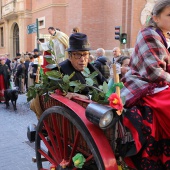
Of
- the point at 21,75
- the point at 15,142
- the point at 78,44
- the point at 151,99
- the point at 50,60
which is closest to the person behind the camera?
the point at 151,99

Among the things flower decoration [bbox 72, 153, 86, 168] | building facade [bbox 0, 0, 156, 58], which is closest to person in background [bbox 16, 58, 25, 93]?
building facade [bbox 0, 0, 156, 58]

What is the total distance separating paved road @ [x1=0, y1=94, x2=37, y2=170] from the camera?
12.9 ft

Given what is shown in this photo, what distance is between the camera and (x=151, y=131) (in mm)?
1833

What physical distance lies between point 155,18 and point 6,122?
207 inches

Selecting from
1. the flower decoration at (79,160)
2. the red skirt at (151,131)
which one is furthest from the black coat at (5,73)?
the red skirt at (151,131)

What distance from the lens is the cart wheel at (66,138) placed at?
1.97 m

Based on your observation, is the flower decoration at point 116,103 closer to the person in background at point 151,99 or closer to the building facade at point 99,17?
the person in background at point 151,99

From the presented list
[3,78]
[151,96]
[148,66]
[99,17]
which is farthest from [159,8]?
[99,17]

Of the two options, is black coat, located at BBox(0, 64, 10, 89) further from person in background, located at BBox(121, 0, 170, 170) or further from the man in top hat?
person in background, located at BBox(121, 0, 170, 170)

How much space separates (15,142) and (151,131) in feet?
11.7

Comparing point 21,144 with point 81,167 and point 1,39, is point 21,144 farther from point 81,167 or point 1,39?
point 1,39

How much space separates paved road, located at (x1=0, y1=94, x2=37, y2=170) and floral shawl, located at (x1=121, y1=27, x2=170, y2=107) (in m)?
2.43

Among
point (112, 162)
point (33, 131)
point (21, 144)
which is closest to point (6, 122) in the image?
point (21, 144)

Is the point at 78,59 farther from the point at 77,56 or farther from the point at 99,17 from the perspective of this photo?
the point at 99,17
